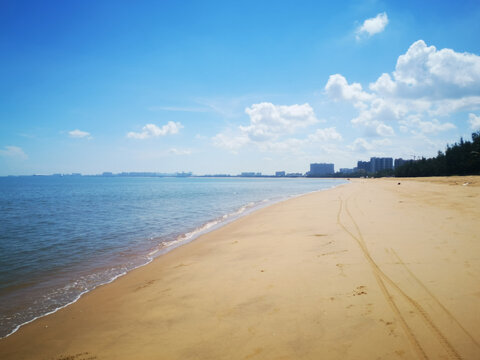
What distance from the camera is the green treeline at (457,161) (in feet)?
196

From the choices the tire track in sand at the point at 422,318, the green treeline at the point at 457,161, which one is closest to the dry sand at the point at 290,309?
the tire track in sand at the point at 422,318

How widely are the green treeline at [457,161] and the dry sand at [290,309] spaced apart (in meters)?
67.2

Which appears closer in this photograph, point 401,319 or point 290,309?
point 401,319

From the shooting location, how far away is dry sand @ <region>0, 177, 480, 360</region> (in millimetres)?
3145

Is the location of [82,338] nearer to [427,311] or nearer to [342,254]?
[427,311]

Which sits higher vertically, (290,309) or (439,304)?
(439,304)

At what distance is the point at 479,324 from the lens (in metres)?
3.23

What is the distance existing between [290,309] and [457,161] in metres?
88.1

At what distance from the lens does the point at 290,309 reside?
13.4 ft

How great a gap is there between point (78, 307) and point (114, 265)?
3.19 m

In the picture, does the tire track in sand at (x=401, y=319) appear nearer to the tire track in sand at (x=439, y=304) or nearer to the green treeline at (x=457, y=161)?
the tire track in sand at (x=439, y=304)

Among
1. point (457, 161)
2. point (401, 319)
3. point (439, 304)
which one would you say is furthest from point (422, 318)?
point (457, 161)

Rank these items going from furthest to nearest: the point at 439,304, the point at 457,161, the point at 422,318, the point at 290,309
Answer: the point at 457,161 < the point at 290,309 < the point at 439,304 < the point at 422,318

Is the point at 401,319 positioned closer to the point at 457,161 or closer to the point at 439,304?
the point at 439,304
